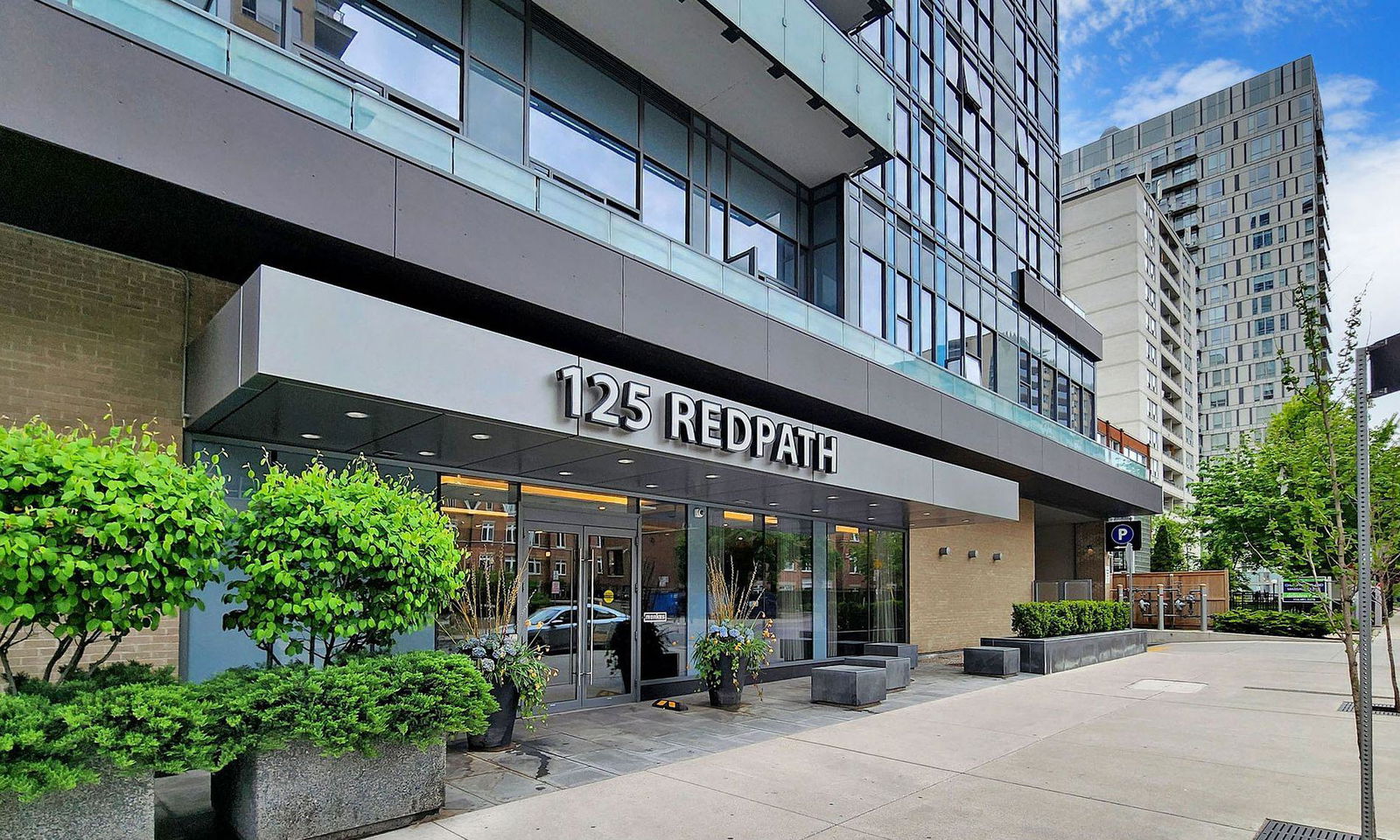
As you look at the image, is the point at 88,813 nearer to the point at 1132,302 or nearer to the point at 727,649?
the point at 727,649

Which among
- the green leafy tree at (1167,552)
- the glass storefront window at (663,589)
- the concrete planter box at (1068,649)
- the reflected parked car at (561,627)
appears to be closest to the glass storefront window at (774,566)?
the glass storefront window at (663,589)

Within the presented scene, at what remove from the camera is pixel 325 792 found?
664cm

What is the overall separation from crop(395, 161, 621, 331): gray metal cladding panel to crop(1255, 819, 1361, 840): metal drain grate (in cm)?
813

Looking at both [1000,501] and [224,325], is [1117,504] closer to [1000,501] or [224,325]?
[1000,501]

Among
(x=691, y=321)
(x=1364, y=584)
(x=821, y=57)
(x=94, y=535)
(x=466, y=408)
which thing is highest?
(x=821, y=57)

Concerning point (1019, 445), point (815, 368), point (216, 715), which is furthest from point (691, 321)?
point (1019, 445)

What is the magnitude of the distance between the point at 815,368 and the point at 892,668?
16.8 ft

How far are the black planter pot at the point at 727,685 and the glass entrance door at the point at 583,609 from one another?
4.35ft

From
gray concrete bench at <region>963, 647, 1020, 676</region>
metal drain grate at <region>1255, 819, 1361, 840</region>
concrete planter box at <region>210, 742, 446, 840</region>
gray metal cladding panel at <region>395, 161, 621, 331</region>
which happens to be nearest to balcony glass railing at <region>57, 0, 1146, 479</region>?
gray metal cladding panel at <region>395, 161, 621, 331</region>

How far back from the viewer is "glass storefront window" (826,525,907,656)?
61.3ft

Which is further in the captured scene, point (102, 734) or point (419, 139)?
point (419, 139)

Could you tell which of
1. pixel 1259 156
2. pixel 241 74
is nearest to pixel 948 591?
pixel 241 74

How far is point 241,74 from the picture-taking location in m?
8.16

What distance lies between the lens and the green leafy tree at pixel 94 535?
542 centimetres
